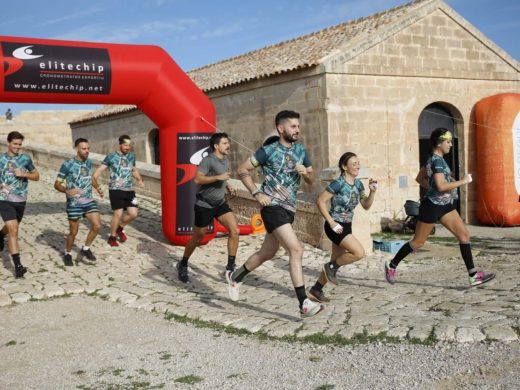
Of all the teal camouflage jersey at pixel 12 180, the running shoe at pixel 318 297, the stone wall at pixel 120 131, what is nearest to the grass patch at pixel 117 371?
the running shoe at pixel 318 297

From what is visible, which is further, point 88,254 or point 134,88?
point 134,88

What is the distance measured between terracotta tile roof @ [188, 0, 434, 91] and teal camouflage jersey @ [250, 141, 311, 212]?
7.67m

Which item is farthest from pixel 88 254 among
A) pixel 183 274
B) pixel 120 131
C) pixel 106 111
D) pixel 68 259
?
pixel 106 111

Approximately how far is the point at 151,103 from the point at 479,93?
30.6 ft

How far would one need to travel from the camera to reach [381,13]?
589 inches

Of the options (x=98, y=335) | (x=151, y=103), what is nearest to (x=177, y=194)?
(x=151, y=103)

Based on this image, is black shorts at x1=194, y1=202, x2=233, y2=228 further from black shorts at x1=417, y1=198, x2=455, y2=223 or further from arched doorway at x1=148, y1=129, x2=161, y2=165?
arched doorway at x1=148, y1=129, x2=161, y2=165

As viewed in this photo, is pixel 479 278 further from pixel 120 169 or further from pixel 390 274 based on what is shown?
pixel 120 169

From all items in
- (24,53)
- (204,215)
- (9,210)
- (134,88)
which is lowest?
(204,215)

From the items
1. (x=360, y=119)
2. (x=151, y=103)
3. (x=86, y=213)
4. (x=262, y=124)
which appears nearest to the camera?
(x=86, y=213)

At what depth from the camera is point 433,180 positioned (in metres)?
6.28

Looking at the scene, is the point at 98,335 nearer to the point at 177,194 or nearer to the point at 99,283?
the point at 99,283

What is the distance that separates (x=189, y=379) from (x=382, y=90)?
419 inches

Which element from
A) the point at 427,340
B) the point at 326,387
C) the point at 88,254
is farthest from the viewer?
the point at 88,254
